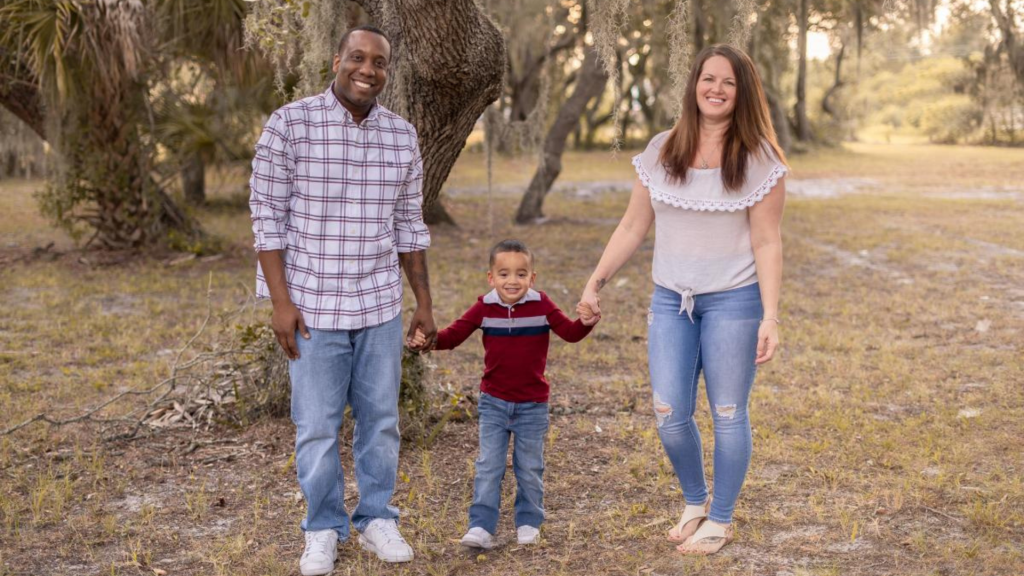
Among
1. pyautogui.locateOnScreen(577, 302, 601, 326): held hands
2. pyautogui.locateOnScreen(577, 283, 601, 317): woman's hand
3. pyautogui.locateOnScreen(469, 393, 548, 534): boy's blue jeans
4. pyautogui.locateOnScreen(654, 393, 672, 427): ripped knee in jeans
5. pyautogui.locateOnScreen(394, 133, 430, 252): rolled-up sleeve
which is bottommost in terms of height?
pyautogui.locateOnScreen(469, 393, 548, 534): boy's blue jeans

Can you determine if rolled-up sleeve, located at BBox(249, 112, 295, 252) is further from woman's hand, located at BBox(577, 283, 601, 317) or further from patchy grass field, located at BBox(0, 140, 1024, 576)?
patchy grass field, located at BBox(0, 140, 1024, 576)

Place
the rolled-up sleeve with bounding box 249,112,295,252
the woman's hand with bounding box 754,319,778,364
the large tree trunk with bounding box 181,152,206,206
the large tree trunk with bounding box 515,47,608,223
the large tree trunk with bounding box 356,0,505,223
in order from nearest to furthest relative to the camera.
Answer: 1. the rolled-up sleeve with bounding box 249,112,295,252
2. the woman's hand with bounding box 754,319,778,364
3. the large tree trunk with bounding box 356,0,505,223
4. the large tree trunk with bounding box 515,47,608,223
5. the large tree trunk with bounding box 181,152,206,206

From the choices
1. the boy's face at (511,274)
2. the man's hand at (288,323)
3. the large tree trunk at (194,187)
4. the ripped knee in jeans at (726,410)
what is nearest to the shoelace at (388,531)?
the man's hand at (288,323)

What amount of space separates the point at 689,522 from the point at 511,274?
3.77 feet

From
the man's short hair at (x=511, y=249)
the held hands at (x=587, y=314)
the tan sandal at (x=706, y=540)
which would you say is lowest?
the tan sandal at (x=706, y=540)

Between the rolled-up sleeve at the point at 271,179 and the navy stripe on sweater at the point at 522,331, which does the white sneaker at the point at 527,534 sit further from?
the rolled-up sleeve at the point at 271,179

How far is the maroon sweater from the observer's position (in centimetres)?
356

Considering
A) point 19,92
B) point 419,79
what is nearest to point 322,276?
point 419,79

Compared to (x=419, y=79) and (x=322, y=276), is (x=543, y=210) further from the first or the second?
(x=322, y=276)

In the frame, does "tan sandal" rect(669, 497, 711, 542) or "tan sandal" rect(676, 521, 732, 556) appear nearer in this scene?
"tan sandal" rect(676, 521, 732, 556)

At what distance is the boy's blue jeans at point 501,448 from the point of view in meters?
3.59

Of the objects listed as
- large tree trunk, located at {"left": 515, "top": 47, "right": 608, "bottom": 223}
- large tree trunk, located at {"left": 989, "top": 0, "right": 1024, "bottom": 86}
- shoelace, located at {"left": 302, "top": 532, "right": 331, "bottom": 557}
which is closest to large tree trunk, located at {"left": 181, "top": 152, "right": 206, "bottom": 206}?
large tree trunk, located at {"left": 515, "top": 47, "right": 608, "bottom": 223}

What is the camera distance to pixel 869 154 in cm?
2852

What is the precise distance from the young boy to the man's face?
2.35 feet
